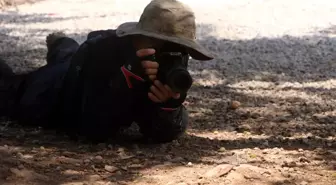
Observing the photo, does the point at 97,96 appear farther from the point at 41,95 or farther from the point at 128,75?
the point at 41,95

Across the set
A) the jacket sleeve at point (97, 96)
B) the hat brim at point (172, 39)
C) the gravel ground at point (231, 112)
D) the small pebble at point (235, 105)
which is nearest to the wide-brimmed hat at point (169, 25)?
the hat brim at point (172, 39)

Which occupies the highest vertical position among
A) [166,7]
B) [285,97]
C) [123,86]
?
[166,7]

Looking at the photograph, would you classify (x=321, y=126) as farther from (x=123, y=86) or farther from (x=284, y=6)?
(x=284, y=6)

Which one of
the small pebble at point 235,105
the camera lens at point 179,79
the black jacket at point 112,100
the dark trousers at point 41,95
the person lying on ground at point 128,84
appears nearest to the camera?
the camera lens at point 179,79

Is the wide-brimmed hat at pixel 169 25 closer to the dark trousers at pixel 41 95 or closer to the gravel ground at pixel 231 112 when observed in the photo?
the gravel ground at pixel 231 112

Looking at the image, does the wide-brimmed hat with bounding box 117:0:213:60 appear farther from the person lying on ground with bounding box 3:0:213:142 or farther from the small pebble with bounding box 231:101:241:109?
the small pebble with bounding box 231:101:241:109

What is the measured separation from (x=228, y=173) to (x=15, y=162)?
2.64ft

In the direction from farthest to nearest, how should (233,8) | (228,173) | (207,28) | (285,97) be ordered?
1. (233,8)
2. (207,28)
3. (285,97)
4. (228,173)

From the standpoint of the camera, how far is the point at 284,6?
27.6 feet

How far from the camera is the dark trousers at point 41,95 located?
10.8 ft

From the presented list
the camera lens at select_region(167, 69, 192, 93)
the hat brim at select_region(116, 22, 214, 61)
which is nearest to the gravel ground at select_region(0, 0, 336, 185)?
the camera lens at select_region(167, 69, 192, 93)

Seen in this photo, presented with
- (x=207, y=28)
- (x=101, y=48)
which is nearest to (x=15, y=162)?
(x=101, y=48)

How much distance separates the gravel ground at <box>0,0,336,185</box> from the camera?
93.4 inches

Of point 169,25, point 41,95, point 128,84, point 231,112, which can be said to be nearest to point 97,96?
point 128,84
